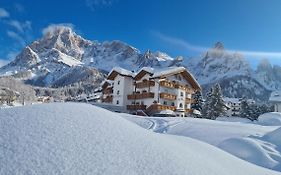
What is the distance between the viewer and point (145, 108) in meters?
44.0

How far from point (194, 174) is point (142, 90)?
42758 millimetres

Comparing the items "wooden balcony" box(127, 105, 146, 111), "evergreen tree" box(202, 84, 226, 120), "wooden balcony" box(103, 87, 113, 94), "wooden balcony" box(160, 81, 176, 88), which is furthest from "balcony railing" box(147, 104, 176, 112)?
"wooden balcony" box(103, 87, 113, 94)

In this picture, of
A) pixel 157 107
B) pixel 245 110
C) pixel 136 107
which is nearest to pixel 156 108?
pixel 157 107

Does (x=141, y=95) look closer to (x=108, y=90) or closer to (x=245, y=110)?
(x=108, y=90)

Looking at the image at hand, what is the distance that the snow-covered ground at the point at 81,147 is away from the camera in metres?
3.82

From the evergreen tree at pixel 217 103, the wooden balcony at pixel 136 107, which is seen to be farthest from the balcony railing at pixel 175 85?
the evergreen tree at pixel 217 103

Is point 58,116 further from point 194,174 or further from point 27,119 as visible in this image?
point 194,174

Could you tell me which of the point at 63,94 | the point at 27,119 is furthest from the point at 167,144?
the point at 63,94

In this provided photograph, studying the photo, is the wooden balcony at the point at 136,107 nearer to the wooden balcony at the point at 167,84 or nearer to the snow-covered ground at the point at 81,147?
the wooden balcony at the point at 167,84

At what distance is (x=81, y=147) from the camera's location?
4273 millimetres

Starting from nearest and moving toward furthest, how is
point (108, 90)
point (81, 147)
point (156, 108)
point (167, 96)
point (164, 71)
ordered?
point (81, 147) < point (156, 108) < point (167, 96) < point (164, 71) < point (108, 90)

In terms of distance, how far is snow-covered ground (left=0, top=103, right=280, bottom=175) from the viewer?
Answer: 3818 millimetres

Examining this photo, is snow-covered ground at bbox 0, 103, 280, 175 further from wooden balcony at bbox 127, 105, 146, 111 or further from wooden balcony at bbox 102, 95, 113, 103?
wooden balcony at bbox 102, 95, 113, 103

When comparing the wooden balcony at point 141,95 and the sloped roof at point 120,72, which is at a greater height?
the sloped roof at point 120,72
